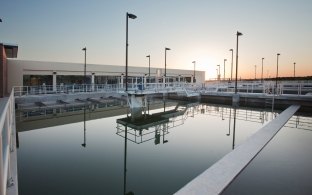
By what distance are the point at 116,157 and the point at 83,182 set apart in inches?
89.4

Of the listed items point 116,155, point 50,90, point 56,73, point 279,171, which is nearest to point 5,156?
point 116,155

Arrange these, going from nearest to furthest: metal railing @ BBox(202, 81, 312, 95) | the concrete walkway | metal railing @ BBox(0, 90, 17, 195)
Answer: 1. metal railing @ BBox(0, 90, 17, 195)
2. the concrete walkway
3. metal railing @ BBox(202, 81, 312, 95)

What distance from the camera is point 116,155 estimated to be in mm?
8500

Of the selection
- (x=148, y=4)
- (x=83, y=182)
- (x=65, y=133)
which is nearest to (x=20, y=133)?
(x=65, y=133)

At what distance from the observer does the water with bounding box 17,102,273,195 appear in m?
5.92

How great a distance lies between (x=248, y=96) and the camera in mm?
25516

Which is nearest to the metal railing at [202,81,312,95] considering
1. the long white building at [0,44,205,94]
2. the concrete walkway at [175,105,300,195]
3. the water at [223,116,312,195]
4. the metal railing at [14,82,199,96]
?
the metal railing at [14,82,199,96]

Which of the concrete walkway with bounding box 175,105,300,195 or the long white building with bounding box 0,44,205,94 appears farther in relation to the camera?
the long white building with bounding box 0,44,205,94

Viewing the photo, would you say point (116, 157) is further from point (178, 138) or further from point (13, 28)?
point (13, 28)

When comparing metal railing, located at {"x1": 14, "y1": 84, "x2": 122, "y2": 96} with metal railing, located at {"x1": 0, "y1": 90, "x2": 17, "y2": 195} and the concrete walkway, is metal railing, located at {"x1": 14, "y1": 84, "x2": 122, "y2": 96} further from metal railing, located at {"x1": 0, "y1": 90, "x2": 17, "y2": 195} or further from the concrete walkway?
the concrete walkway

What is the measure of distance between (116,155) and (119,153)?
0.90ft

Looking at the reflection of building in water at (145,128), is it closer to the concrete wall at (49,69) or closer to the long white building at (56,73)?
the long white building at (56,73)

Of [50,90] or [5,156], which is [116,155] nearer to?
[5,156]

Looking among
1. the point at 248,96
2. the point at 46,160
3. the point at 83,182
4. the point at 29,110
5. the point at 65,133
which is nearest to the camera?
the point at 83,182
